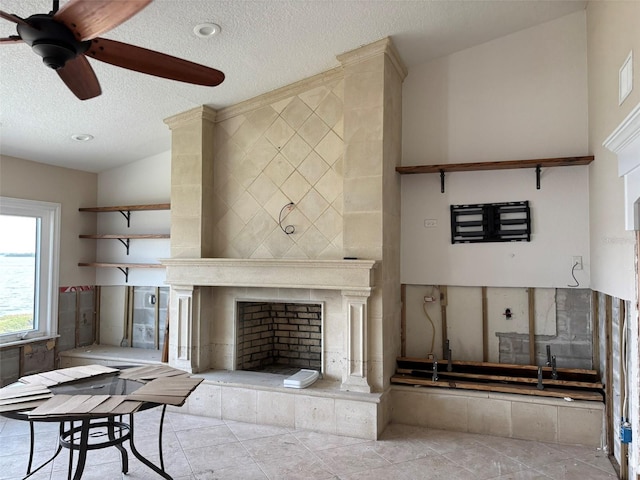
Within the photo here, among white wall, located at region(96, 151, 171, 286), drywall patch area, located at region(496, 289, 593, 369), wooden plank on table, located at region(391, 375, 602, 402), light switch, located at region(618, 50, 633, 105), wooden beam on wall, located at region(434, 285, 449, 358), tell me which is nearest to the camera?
light switch, located at region(618, 50, 633, 105)

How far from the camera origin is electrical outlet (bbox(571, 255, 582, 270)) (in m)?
4.01

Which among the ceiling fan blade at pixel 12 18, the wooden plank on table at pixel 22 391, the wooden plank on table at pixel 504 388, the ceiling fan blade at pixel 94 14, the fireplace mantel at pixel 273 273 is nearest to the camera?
the ceiling fan blade at pixel 94 14

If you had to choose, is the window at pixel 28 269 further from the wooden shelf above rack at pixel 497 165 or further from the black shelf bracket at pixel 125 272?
the wooden shelf above rack at pixel 497 165

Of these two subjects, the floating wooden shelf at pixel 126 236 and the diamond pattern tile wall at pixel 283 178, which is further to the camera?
the floating wooden shelf at pixel 126 236

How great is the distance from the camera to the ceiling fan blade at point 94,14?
1.54 m

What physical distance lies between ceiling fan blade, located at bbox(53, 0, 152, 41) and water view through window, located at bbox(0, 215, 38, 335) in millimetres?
4014

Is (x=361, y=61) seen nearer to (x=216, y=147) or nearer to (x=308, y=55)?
(x=308, y=55)

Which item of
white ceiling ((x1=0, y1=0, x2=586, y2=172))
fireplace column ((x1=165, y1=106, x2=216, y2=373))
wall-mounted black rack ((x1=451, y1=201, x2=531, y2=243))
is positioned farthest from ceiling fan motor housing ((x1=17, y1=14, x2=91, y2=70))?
wall-mounted black rack ((x1=451, y1=201, x2=531, y2=243))

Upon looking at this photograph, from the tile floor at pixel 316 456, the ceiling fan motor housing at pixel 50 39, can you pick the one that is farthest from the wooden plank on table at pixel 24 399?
the ceiling fan motor housing at pixel 50 39

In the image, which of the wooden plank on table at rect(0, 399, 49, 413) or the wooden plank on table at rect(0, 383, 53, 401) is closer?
the wooden plank on table at rect(0, 399, 49, 413)

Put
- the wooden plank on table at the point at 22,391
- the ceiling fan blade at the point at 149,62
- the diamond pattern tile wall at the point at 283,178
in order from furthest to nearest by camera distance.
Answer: the diamond pattern tile wall at the point at 283,178 → the wooden plank on table at the point at 22,391 → the ceiling fan blade at the point at 149,62

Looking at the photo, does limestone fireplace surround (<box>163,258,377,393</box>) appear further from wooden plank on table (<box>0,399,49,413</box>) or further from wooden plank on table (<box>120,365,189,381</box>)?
wooden plank on table (<box>0,399,49,413</box>)

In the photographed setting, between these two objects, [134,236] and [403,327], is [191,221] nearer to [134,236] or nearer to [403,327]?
[134,236]

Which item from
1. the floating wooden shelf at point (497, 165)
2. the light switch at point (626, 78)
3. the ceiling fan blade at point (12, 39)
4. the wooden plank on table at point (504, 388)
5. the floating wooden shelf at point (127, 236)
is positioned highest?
the light switch at point (626, 78)
